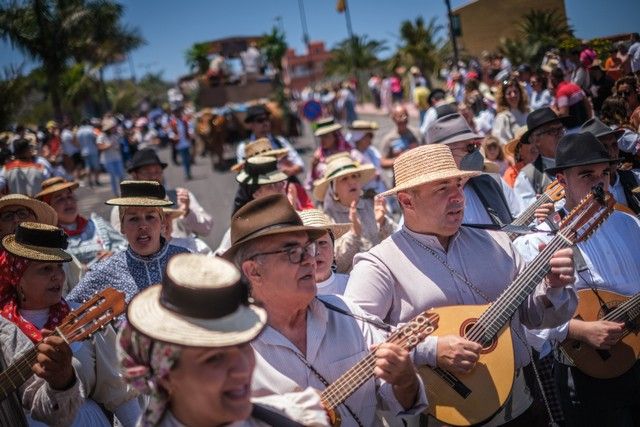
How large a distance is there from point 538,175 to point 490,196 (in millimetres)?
1220

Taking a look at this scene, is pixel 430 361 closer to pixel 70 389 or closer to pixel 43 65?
pixel 70 389

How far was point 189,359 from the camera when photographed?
6.23 feet

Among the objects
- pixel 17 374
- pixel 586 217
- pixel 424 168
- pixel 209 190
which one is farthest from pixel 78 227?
pixel 209 190

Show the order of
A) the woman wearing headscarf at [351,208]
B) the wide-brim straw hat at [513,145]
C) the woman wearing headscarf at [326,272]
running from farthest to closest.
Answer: the wide-brim straw hat at [513,145] → the woman wearing headscarf at [351,208] → the woman wearing headscarf at [326,272]

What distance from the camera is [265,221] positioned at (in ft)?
8.93

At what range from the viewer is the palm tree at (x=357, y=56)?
1907 inches

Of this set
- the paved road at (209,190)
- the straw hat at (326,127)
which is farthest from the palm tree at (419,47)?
the straw hat at (326,127)

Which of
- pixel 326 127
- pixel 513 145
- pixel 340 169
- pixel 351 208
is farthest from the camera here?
pixel 326 127

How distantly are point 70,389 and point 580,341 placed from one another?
2802 millimetres

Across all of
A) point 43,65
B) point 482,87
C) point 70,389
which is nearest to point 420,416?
point 70,389

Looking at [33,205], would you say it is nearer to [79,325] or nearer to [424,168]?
[79,325]

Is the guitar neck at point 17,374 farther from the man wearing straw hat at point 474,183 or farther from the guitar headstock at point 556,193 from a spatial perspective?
the guitar headstock at point 556,193

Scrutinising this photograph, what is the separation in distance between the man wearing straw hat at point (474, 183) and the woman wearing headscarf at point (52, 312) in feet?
8.53

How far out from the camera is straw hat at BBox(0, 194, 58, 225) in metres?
4.75
